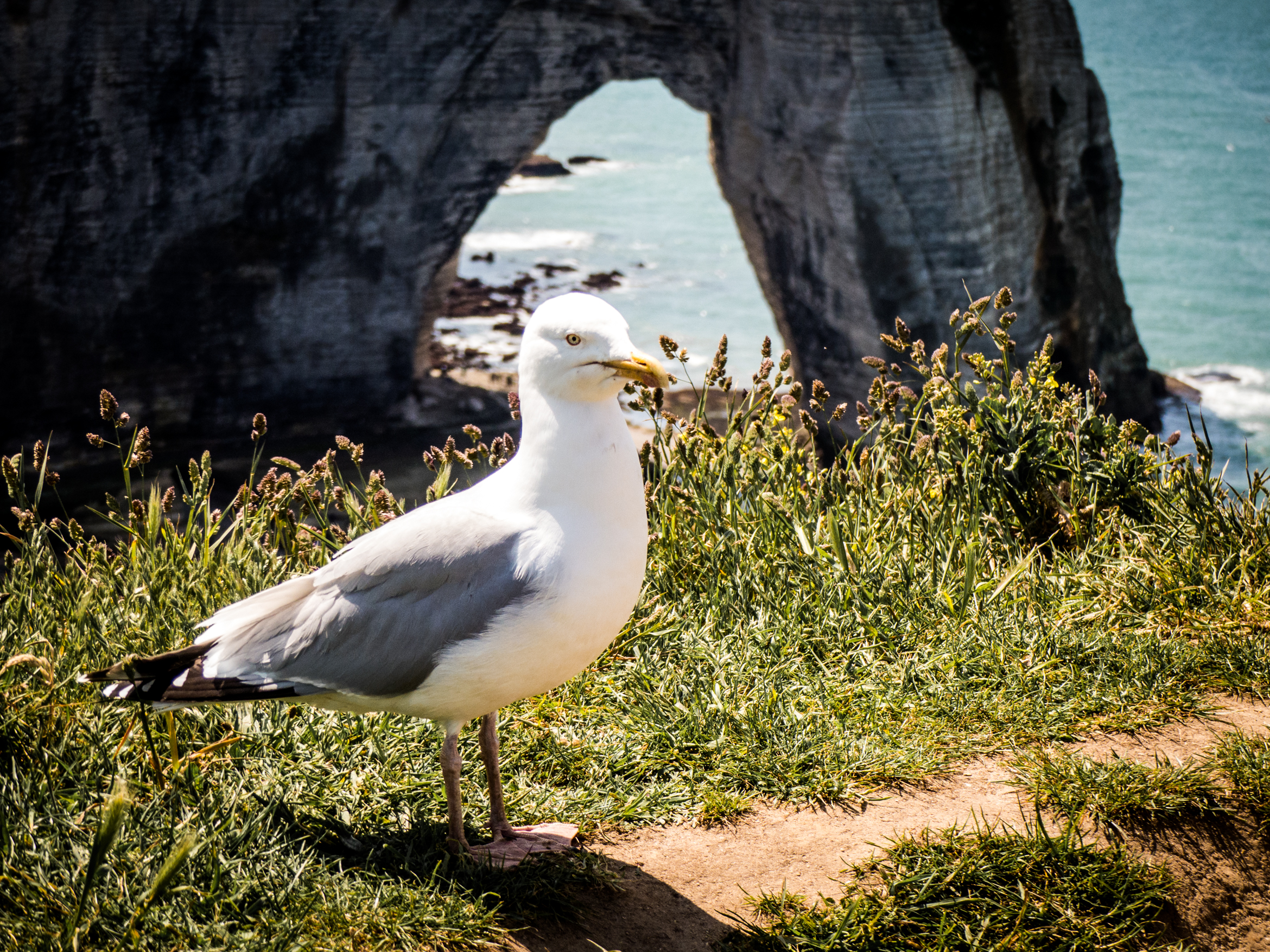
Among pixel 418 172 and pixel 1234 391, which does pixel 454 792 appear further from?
pixel 1234 391

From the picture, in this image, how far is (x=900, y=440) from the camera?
437 centimetres

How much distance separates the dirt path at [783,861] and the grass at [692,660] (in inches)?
2.9

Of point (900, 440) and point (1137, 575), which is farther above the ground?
point (900, 440)

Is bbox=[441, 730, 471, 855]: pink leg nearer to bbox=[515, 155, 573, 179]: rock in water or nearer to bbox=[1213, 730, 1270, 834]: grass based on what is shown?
bbox=[1213, 730, 1270, 834]: grass

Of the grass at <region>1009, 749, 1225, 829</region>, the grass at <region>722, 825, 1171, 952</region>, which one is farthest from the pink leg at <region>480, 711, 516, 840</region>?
the grass at <region>1009, 749, 1225, 829</region>

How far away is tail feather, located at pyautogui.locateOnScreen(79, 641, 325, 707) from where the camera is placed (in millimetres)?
2371

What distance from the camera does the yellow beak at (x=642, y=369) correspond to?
7.65 feet

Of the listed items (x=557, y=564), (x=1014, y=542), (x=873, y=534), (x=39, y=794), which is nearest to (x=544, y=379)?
(x=557, y=564)

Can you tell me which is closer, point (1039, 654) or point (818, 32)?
point (1039, 654)

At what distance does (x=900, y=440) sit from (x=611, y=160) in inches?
987

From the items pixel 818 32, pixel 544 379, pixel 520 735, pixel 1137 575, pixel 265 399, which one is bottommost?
pixel 265 399

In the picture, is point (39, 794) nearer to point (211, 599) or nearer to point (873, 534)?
point (211, 599)

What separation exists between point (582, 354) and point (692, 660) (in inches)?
52.2

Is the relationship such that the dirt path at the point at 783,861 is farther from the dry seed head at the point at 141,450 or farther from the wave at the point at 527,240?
the wave at the point at 527,240
